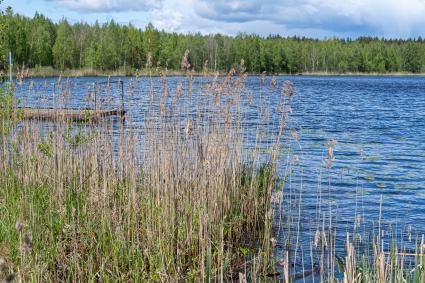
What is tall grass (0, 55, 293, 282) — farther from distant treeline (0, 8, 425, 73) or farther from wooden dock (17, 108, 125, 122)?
distant treeline (0, 8, 425, 73)

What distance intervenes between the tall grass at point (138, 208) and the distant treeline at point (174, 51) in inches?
2236

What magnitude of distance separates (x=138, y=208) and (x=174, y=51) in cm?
9166

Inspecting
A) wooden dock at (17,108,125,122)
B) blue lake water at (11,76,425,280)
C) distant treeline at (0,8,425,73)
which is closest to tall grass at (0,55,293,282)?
wooden dock at (17,108,125,122)

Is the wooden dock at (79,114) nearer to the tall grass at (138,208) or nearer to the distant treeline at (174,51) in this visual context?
the tall grass at (138,208)

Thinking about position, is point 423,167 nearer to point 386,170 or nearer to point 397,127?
point 386,170

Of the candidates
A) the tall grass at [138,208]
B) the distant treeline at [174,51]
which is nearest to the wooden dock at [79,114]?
the tall grass at [138,208]

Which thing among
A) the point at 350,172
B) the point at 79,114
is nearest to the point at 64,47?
the point at 350,172

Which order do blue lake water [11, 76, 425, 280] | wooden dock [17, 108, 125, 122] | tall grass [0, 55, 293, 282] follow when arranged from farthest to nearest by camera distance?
blue lake water [11, 76, 425, 280], wooden dock [17, 108, 125, 122], tall grass [0, 55, 293, 282]

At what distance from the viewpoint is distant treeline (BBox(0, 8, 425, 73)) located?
73.7 m

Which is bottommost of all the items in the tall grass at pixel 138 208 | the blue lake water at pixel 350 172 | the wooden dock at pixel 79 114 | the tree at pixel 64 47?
the blue lake water at pixel 350 172

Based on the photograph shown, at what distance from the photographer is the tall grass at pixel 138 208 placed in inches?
208

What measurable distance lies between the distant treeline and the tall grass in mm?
56803

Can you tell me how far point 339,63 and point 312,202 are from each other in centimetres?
11706

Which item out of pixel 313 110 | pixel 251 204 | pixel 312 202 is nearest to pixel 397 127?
pixel 313 110
